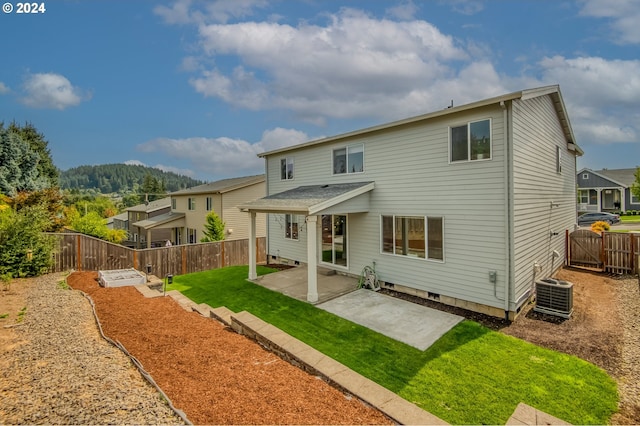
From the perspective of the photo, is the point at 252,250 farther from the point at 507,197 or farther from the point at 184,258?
the point at 507,197

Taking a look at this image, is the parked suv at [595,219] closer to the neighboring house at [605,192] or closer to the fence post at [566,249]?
the neighboring house at [605,192]

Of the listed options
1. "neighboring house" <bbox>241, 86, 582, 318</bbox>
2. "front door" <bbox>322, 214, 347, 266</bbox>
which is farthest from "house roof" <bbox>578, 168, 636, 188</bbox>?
"front door" <bbox>322, 214, 347, 266</bbox>

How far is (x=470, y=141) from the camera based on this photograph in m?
8.38

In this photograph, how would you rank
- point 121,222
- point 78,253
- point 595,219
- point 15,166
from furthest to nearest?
point 121,222, point 595,219, point 15,166, point 78,253

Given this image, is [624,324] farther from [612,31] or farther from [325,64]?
[325,64]

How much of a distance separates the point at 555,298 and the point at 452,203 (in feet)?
12.0

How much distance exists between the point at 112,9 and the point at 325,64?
7.38 meters

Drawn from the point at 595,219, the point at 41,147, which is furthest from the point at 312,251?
the point at 41,147

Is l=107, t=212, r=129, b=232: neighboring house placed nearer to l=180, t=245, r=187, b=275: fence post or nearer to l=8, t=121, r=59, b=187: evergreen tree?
l=8, t=121, r=59, b=187: evergreen tree

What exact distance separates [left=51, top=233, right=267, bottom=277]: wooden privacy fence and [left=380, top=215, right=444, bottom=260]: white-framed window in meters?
8.56

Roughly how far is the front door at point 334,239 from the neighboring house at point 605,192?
40063mm

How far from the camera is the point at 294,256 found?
576 inches

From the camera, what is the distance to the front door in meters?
12.1

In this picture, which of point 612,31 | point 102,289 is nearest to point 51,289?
point 102,289
